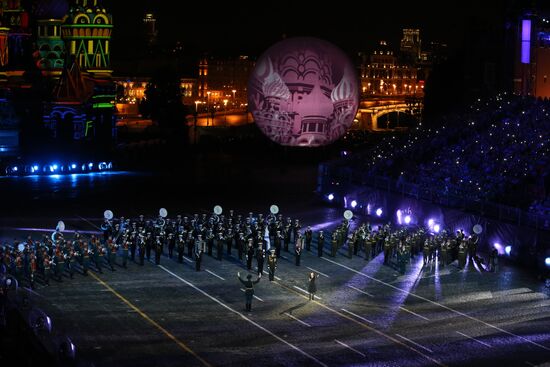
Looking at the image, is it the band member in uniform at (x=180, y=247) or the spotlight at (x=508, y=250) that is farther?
the spotlight at (x=508, y=250)

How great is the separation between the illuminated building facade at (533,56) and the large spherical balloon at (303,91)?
28.0 ft

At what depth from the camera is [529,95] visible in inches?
2149

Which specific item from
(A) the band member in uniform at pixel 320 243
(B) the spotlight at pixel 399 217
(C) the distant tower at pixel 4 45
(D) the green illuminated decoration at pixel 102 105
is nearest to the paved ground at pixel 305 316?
(A) the band member in uniform at pixel 320 243

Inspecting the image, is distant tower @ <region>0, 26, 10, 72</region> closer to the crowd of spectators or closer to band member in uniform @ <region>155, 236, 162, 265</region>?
the crowd of spectators

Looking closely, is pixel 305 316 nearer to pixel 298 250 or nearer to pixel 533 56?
pixel 298 250

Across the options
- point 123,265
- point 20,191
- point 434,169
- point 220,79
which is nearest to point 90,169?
point 20,191

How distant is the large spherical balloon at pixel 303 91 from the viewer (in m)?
55.9

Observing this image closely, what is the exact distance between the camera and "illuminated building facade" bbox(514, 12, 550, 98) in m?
56.5

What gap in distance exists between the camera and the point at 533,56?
5706cm

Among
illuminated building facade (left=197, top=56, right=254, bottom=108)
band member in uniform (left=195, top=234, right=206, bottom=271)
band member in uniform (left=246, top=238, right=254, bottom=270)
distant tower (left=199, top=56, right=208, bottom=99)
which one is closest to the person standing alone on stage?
band member in uniform (left=246, top=238, right=254, bottom=270)

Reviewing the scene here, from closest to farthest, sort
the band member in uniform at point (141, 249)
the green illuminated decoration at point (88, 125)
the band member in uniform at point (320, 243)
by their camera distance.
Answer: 1. the band member in uniform at point (141, 249)
2. the band member in uniform at point (320, 243)
3. the green illuminated decoration at point (88, 125)

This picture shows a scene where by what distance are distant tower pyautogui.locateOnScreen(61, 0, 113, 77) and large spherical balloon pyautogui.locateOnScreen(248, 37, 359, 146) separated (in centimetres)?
2919

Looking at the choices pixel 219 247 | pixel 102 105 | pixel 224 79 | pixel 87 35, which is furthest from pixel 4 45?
pixel 224 79

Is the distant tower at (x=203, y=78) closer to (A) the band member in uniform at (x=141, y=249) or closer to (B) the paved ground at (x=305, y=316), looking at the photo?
(A) the band member in uniform at (x=141, y=249)
